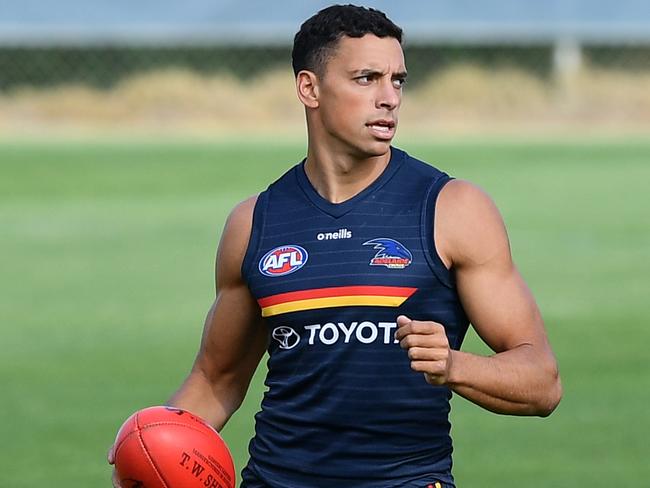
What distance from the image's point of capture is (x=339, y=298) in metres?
5.29

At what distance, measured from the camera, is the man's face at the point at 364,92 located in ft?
17.6

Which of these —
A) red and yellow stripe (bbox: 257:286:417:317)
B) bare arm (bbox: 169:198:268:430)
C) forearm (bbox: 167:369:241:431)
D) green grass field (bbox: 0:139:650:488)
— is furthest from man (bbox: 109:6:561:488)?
green grass field (bbox: 0:139:650:488)

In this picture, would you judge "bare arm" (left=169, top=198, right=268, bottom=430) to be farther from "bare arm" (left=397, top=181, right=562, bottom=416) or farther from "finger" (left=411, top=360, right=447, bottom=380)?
"finger" (left=411, top=360, right=447, bottom=380)

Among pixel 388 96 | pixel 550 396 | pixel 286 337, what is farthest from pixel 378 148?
pixel 550 396

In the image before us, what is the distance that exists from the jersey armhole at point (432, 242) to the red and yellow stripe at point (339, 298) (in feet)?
0.31

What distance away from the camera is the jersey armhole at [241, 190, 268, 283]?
5.51 metres

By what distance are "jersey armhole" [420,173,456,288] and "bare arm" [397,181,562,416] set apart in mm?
19

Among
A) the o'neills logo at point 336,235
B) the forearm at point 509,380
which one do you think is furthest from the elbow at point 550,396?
the o'neills logo at point 336,235

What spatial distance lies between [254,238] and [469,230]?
29.6 inches

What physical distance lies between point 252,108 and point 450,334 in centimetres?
3444

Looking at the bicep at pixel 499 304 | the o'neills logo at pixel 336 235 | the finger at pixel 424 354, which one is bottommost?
the finger at pixel 424 354

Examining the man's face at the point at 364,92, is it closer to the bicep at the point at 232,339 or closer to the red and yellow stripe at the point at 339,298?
the red and yellow stripe at the point at 339,298

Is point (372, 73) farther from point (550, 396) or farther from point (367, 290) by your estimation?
point (550, 396)

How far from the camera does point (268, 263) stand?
17.9ft
